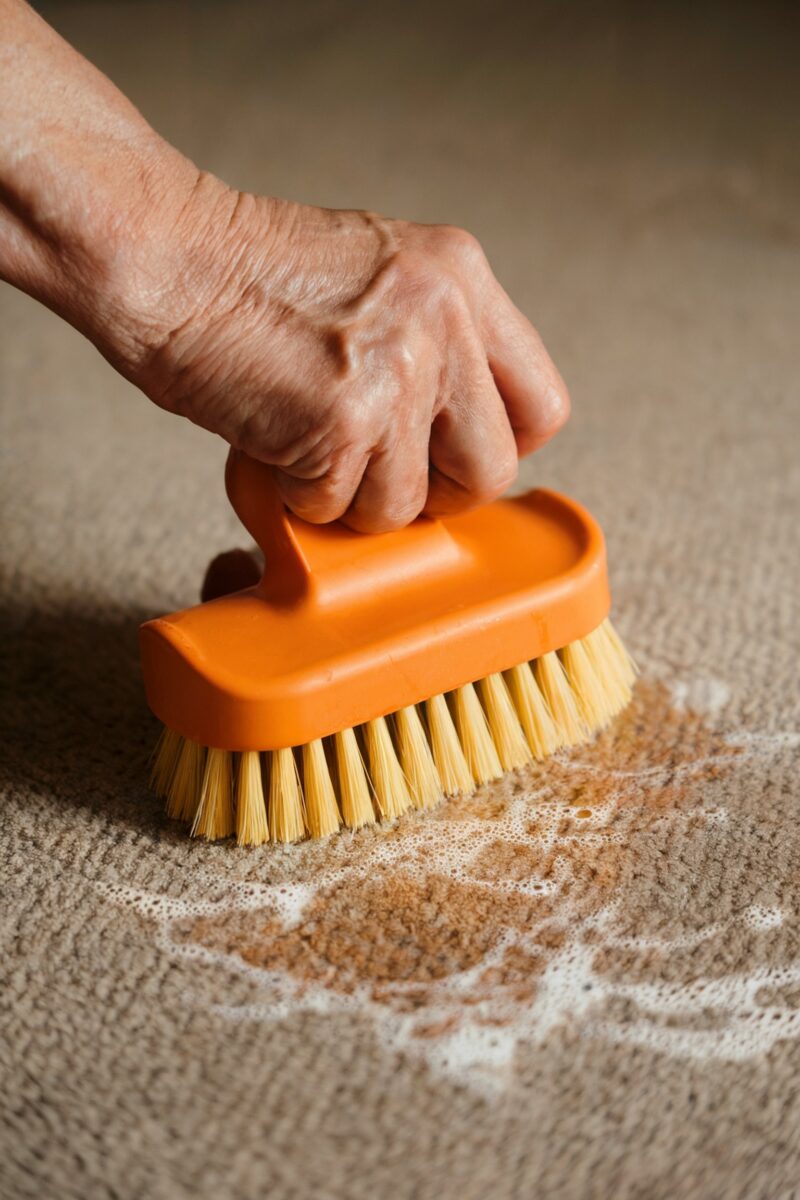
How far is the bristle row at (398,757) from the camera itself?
0.74m

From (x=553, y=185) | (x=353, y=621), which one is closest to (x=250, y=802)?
(x=353, y=621)

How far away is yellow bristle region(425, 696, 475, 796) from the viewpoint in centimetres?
79

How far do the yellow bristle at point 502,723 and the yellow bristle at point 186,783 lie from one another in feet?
0.59

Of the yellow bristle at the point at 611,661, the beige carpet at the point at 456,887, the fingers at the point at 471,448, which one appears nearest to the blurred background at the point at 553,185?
the beige carpet at the point at 456,887

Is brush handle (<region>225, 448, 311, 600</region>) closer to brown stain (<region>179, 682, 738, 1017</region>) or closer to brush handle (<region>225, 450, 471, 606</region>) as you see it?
brush handle (<region>225, 450, 471, 606</region>)

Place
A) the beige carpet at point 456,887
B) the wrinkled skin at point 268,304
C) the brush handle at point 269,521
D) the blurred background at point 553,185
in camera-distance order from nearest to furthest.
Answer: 1. the beige carpet at point 456,887
2. the wrinkled skin at point 268,304
3. the brush handle at point 269,521
4. the blurred background at point 553,185

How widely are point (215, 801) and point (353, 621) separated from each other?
132mm

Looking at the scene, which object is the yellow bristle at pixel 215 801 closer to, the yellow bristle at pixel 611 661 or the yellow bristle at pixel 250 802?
the yellow bristle at pixel 250 802

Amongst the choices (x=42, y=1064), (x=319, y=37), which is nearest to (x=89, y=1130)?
(x=42, y=1064)

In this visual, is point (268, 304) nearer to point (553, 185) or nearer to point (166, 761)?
point (166, 761)

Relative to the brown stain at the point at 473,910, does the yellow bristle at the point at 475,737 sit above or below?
above

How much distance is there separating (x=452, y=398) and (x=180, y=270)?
18 centimetres

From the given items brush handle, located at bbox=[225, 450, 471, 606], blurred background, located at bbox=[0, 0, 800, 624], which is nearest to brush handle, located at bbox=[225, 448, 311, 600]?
brush handle, located at bbox=[225, 450, 471, 606]

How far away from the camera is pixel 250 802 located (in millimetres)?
736
